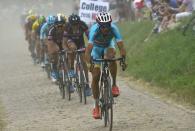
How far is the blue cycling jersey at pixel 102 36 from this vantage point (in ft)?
39.2

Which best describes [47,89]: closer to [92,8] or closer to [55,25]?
[55,25]

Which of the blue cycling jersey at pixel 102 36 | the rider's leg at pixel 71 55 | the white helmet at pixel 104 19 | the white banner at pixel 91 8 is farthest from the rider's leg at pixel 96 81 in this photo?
the white banner at pixel 91 8

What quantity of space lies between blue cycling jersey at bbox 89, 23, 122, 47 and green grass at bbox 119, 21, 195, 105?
2583mm

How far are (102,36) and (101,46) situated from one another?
27 cm

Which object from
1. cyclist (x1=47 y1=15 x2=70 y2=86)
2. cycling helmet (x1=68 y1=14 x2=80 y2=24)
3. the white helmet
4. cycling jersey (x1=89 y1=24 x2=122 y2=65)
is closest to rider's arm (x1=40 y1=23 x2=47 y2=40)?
cyclist (x1=47 y1=15 x2=70 y2=86)

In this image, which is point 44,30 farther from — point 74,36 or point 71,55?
point 74,36

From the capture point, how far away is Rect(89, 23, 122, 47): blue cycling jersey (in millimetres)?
11953

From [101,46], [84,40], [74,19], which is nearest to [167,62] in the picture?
[84,40]

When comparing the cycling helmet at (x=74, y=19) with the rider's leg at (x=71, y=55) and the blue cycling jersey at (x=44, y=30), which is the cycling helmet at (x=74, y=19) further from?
the blue cycling jersey at (x=44, y=30)

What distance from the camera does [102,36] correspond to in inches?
484

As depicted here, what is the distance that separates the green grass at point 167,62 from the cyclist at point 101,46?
2.40m

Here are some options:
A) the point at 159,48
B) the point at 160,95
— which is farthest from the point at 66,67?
the point at 159,48

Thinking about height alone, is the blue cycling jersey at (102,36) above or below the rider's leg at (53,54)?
above

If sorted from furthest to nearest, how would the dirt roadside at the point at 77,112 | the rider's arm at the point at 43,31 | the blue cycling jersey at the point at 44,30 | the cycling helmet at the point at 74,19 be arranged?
the rider's arm at the point at 43,31, the blue cycling jersey at the point at 44,30, the cycling helmet at the point at 74,19, the dirt roadside at the point at 77,112
